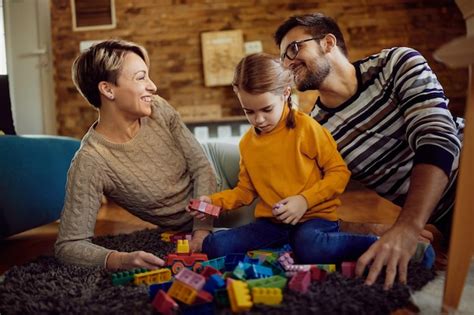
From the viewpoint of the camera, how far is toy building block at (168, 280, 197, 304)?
857 millimetres

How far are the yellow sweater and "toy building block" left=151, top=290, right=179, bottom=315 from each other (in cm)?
46

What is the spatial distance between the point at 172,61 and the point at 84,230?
2.73 meters

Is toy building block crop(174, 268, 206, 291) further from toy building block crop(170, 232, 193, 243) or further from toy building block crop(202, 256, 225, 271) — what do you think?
toy building block crop(170, 232, 193, 243)

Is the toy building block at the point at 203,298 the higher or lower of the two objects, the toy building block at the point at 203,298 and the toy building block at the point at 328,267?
the higher

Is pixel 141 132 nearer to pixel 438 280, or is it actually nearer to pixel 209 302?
pixel 209 302

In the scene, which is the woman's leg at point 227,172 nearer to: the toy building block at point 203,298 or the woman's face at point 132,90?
the woman's face at point 132,90

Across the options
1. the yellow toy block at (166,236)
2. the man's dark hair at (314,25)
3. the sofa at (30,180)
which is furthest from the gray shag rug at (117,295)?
the man's dark hair at (314,25)

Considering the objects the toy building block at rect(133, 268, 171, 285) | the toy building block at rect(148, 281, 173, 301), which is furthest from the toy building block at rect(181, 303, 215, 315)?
the toy building block at rect(133, 268, 171, 285)

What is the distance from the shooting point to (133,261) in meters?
1.14

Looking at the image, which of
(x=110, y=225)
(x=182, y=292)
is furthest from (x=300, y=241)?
(x=110, y=225)

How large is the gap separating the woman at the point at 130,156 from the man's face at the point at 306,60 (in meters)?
0.40

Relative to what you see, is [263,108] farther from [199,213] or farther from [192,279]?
[192,279]

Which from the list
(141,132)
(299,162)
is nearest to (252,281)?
(299,162)

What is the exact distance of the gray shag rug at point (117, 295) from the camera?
33.6 inches
